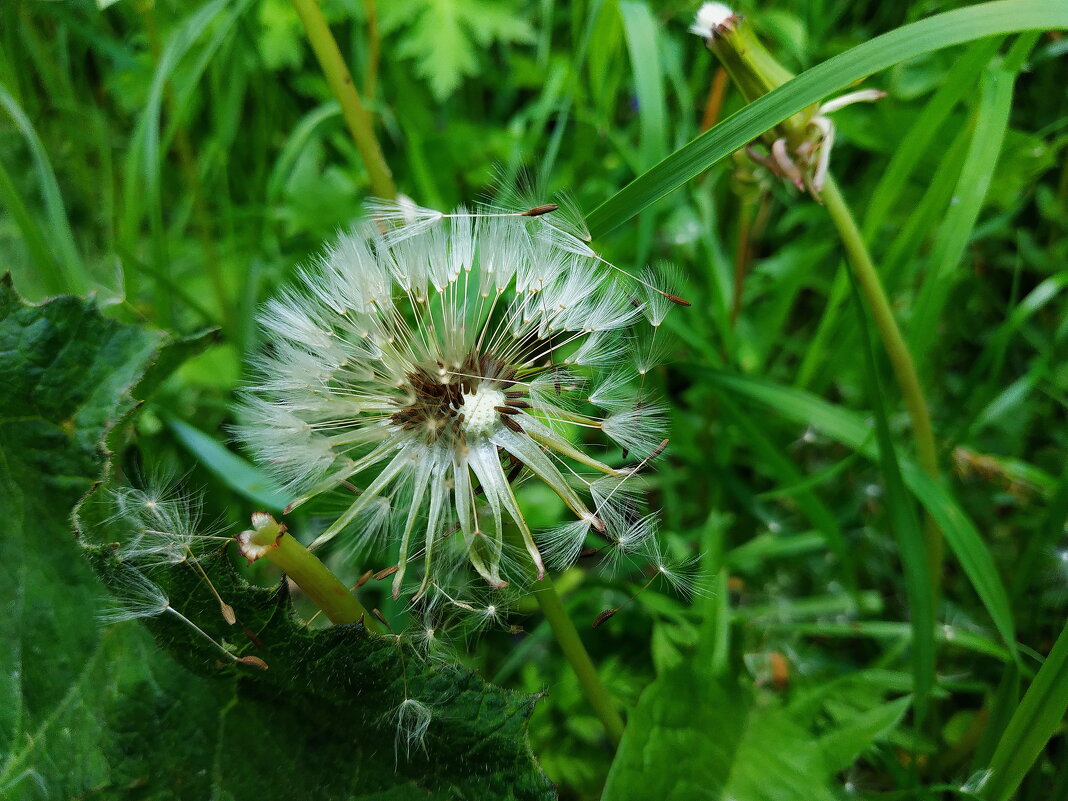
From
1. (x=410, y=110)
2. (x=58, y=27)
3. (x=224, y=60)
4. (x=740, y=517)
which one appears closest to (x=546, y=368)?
(x=740, y=517)

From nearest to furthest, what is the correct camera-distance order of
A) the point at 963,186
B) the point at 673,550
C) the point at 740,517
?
the point at 963,186 < the point at 673,550 < the point at 740,517

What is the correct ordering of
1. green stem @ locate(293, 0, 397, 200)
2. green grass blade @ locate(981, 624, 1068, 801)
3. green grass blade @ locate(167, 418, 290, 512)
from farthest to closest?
green grass blade @ locate(167, 418, 290, 512) < green stem @ locate(293, 0, 397, 200) < green grass blade @ locate(981, 624, 1068, 801)

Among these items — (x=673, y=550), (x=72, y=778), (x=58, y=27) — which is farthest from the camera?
(x=58, y=27)

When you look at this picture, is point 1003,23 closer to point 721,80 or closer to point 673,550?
point 721,80

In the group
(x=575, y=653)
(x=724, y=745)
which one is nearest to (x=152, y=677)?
(x=575, y=653)

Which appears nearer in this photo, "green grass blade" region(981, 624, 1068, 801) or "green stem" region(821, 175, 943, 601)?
"green grass blade" region(981, 624, 1068, 801)

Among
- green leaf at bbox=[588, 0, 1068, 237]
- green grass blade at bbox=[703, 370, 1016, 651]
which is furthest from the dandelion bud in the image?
green grass blade at bbox=[703, 370, 1016, 651]

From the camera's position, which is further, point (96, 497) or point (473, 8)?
point (473, 8)

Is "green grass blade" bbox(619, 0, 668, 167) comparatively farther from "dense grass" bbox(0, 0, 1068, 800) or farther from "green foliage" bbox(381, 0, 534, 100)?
"green foliage" bbox(381, 0, 534, 100)
